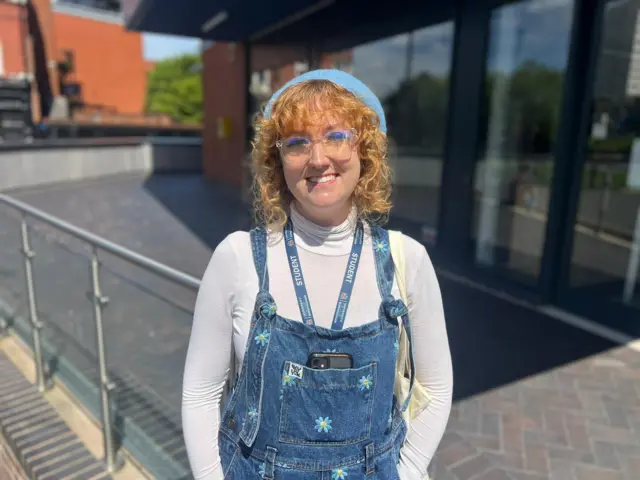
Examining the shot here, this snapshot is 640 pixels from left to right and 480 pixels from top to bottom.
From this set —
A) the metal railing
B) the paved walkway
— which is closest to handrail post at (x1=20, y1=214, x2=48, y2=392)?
the metal railing

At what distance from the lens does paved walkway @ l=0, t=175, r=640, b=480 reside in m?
2.50

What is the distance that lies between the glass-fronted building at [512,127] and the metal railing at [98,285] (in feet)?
13.9

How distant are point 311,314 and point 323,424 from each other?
265 mm

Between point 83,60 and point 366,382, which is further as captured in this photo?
point 83,60

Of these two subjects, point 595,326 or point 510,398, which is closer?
point 510,398

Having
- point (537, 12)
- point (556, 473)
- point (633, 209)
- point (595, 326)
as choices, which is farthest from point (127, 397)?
point (537, 12)

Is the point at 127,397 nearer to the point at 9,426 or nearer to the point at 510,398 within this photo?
the point at 9,426

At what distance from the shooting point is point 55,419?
135 inches

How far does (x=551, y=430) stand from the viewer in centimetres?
330

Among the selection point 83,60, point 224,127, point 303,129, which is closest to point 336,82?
point 303,129

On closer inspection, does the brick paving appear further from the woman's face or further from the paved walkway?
→ the woman's face

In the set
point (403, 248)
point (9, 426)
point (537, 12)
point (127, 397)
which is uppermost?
point (537, 12)

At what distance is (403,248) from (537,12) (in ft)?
16.7

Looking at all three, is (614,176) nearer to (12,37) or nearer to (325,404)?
(325,404)
